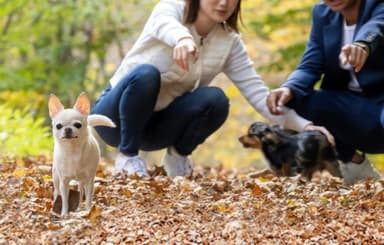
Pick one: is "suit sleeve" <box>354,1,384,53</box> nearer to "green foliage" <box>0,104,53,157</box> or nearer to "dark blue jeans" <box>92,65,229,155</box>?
"dark blue jeans" <box>92,65,229,155</box>

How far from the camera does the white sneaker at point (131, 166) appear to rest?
4.81m

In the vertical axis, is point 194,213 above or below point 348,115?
above

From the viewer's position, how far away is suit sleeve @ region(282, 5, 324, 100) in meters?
5.10

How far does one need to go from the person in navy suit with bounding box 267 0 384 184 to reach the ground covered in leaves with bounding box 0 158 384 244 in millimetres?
528

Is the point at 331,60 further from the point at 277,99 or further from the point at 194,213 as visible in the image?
the point at 194,213

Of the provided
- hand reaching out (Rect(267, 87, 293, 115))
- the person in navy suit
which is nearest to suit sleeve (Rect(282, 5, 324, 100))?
the person in navy suit

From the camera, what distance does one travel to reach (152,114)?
516cm

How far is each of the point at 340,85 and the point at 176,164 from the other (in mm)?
1234

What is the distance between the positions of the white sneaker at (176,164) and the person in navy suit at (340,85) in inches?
29.0

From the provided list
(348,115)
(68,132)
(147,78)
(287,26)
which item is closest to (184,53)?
(147,78)

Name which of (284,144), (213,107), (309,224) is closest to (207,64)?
(213,107)

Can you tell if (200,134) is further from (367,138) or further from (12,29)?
(12,29)

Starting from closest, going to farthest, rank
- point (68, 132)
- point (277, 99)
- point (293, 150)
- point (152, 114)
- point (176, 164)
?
point (68, 132)
point (277, 99)
point (152, 114)
point (176, 164)
point (293, 150)

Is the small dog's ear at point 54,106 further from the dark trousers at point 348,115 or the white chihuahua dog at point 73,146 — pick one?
the dark trousers at point 348,115
